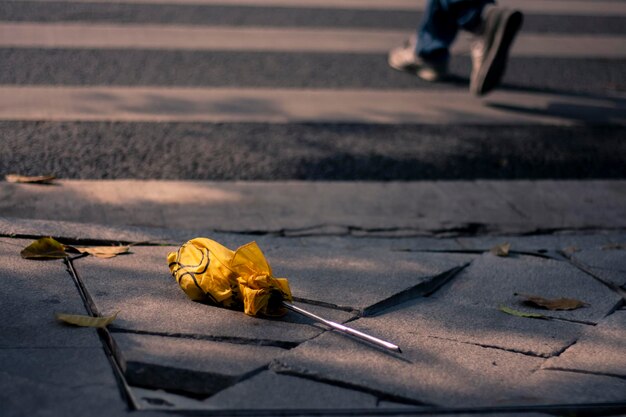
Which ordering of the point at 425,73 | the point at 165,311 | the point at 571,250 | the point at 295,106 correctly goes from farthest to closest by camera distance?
the point at 425,73, the point at 295,106, the point at 571,250, the point at 165,311

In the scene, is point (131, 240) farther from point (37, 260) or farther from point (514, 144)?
point (514, 144)

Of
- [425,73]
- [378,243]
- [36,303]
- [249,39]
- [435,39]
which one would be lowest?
[378,243]

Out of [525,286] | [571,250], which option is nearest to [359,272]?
[525,286]

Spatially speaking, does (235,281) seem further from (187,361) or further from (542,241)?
(542,241)

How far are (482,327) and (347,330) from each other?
1.61 ft

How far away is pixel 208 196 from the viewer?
13.5 ft

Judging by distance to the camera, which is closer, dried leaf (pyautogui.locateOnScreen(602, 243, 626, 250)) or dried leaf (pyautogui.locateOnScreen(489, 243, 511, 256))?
dried leaf (pyautogui.locateOnScreen(489, 243, 511, 256))

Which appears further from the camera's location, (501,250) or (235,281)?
(501,250)

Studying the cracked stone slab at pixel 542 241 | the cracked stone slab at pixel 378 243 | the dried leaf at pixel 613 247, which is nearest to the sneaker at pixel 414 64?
the cracked stone slab at pixel 542 241

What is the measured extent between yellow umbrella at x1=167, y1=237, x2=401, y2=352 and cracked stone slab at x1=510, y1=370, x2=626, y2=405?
1.67 ft

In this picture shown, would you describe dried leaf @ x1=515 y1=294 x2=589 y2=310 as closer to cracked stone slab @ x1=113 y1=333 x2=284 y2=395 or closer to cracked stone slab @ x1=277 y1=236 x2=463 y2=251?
cracked stone slab @ x1=277 y1=236 x2=463 y2=251

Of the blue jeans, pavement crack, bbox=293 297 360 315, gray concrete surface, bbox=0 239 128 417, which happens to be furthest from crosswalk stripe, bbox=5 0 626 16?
pavement crack, bbox=293 297 360 315

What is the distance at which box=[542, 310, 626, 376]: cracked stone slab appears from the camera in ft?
8.67

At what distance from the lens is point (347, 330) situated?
271 cm
